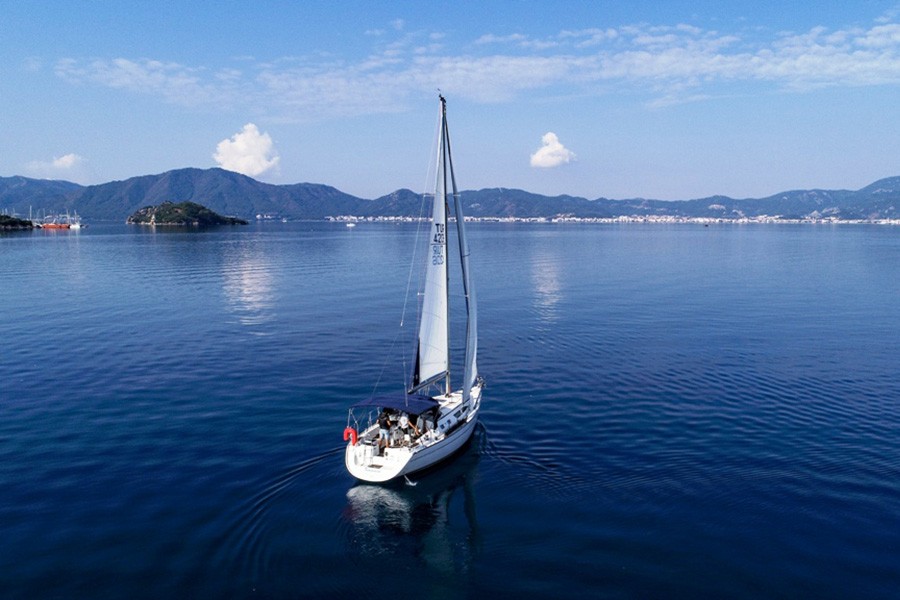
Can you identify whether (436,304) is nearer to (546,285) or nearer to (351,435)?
(351,435)

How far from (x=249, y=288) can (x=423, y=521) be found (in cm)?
7687

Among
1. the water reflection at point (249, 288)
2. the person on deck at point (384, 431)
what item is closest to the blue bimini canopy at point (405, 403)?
the person on deck at point (384, 431)

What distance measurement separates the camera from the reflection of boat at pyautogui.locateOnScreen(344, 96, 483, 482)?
32.0 m

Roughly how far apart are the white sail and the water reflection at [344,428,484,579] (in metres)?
6.91

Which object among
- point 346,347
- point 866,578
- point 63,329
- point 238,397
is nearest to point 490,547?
point 866,578

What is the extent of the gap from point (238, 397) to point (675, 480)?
100ft

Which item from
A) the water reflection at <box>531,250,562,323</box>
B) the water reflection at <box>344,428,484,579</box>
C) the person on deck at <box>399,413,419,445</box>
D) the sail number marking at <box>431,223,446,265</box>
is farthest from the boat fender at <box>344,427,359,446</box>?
the water reflection at <box>531,250,562,323</box>

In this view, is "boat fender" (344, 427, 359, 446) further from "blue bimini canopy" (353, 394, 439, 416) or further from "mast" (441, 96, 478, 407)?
"mast" (441, 96, 478, 407)

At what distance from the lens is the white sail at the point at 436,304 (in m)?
35.5

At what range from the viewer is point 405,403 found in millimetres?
34531

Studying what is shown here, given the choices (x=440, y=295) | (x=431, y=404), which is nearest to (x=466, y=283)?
(x=440, y=295)

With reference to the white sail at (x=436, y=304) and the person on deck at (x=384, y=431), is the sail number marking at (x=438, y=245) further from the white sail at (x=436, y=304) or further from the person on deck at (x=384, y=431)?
the person on deck at (x=384, y=431)

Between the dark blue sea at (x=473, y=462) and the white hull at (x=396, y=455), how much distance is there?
91 centimetres

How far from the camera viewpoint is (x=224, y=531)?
27.1m
